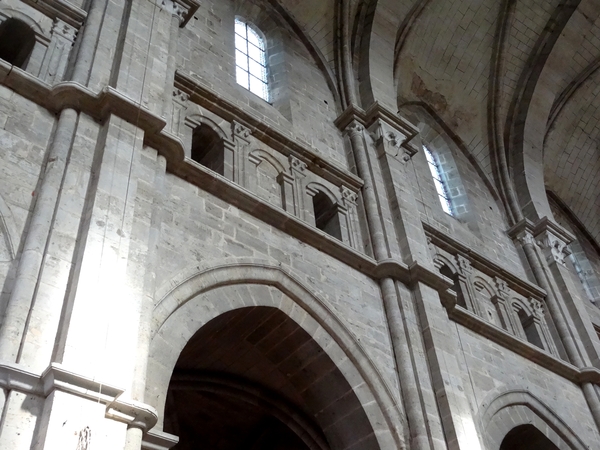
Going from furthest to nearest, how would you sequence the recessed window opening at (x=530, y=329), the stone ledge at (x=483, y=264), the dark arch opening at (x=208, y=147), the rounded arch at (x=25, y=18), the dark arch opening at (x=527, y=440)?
the recessed window opening at (x=530, y=329) → the stone ledge at (x=483, y=264) → the dark arch opening at (x=527, y=440) → the dark arch opening at (x=208, y=147) → the rounded arch at (x=25, y=18)

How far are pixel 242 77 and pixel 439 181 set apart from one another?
526cm

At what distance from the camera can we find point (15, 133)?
6.65 m

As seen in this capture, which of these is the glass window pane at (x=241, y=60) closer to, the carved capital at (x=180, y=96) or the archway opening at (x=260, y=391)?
the carved capital at (x=180, y=96)

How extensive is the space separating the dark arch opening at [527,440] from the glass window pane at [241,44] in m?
7.43

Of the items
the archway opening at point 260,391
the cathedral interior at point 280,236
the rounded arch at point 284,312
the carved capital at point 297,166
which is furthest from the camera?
the carved capital at point 297,166

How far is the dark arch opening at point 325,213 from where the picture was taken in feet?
33.4

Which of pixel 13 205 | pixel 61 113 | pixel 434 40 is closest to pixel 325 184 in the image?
pixel 61 113

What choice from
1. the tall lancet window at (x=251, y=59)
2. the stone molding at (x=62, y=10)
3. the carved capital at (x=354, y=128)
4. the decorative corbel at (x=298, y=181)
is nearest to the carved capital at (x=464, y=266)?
the carved capital at (x=354, y=128)

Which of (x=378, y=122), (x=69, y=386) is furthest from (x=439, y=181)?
(x=69, y=386)

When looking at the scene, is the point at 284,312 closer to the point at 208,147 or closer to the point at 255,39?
the point at 208,147

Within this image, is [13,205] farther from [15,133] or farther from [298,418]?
[298,418]

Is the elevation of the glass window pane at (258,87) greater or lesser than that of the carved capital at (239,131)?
greater

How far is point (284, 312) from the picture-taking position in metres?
7.94

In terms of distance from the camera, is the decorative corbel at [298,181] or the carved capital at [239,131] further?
the carved capital at [239,131]
